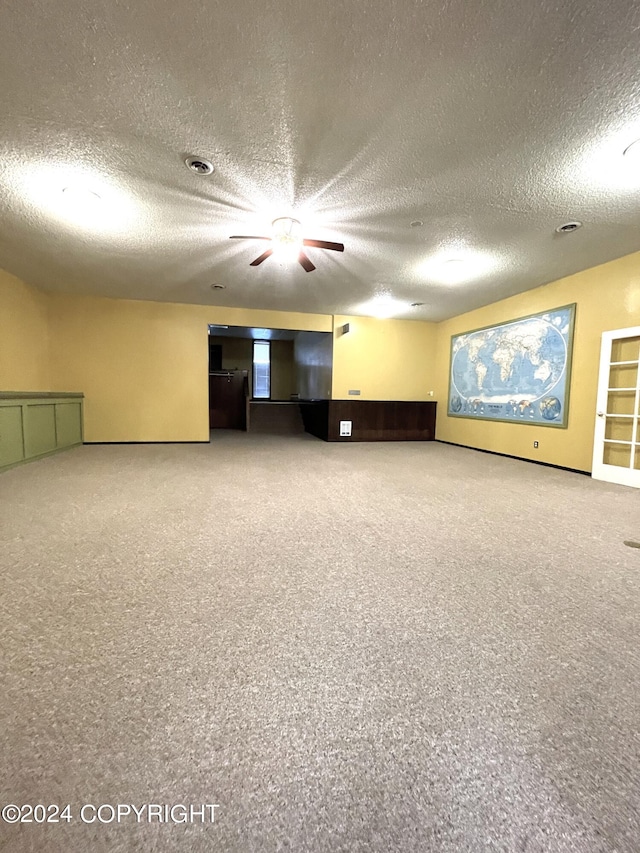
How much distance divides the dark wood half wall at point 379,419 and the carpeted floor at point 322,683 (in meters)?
4.50

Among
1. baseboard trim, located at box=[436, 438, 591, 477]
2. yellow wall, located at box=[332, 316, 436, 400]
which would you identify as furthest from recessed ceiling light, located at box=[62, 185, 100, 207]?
baseboard trim, located at box=[436, 438, 591, 477]

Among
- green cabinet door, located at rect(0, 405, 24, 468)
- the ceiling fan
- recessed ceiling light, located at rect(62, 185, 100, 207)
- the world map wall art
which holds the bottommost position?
green cabinet door, located at rect(0, 405, 24, 468)

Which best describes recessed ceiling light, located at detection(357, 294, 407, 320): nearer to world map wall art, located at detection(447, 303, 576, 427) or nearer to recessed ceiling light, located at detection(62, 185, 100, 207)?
world map wall art, located at detection(447, 303, 576, 427)

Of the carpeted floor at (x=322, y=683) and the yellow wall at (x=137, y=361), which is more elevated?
the yellow wall at (x=137, y=361)

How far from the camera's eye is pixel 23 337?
5.09 meters

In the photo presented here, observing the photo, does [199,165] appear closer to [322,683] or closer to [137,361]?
[322,683]

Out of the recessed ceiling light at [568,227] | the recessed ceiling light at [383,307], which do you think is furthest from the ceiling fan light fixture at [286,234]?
the recessed ceiling light at [383,307]

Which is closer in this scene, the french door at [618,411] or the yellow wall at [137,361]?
the french door at [618,411]

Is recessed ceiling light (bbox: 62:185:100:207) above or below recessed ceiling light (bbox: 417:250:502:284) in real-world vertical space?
below

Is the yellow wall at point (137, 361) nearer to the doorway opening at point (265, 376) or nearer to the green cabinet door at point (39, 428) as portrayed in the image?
the doorway opening at point (265, 376)

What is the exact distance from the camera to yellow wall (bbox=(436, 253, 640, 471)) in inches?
155

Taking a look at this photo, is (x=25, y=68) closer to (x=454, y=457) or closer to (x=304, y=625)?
(x=304, y=625)

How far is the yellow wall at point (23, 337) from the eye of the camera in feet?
15.3

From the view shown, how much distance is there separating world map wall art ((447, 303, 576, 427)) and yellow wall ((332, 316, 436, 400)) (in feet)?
2.29
